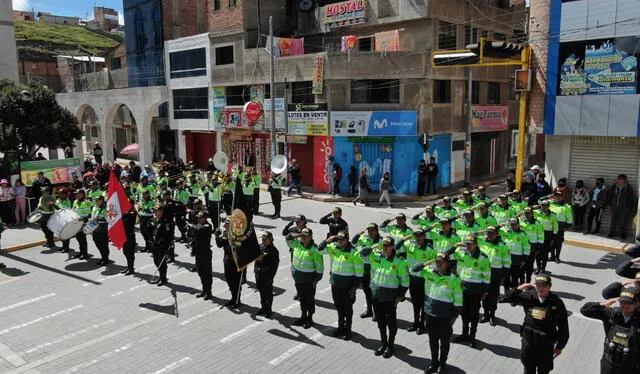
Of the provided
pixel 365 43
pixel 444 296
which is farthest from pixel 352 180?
pixel 444 296

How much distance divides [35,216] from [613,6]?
58.0 ft

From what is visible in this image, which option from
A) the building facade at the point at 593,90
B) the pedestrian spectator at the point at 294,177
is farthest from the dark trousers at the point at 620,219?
the pedestrian spectator at the point at 294,177

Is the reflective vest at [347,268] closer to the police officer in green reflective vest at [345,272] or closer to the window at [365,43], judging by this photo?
the police officer in green reflective vest at [345,272]

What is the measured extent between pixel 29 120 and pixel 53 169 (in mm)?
4200

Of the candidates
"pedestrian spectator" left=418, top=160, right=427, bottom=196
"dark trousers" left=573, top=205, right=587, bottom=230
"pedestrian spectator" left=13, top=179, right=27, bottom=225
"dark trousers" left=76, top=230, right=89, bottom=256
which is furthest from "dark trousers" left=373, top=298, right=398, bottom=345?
"pedestrian spectator" left=418, top=160, right=427, bottom=196

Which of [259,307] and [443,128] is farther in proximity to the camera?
[443,128]

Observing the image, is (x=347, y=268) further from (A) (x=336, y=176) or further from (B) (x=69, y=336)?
(A) (x=336, y=176)

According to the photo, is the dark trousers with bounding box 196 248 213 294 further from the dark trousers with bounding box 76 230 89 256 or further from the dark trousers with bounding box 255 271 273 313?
the dark trousers with bounding box 76 230 89 256

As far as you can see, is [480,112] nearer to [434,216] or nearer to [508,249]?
[434,216]

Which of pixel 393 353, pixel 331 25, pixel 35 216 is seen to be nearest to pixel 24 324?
pixel 35 216

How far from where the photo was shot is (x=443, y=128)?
82.4 feet

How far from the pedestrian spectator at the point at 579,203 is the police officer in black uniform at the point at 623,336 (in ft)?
36.7

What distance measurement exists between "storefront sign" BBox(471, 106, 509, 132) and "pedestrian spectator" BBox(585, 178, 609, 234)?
11.5 metres

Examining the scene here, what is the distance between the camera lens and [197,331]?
955cm
